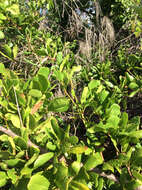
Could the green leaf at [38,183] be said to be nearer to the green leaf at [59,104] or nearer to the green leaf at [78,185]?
the green leaf at [78,185]

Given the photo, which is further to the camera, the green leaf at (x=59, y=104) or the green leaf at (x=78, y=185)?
the green leaf at (x=59, y=104)

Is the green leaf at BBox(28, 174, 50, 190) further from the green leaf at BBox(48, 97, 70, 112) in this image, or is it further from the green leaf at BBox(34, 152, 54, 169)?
the green leaf at BBox(48, 97, 70, 112)

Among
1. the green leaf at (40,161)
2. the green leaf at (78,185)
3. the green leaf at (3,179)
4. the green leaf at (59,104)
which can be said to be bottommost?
the green leaf at (78,185)

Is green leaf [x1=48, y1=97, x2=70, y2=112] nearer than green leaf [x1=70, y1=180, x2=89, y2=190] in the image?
No

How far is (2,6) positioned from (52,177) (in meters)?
0.96

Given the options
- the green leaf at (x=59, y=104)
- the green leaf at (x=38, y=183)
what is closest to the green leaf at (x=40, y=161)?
the green leaf at (x=38, y=183)

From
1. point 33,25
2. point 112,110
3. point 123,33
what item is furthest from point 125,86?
point 123,33

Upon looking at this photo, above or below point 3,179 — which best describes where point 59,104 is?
above

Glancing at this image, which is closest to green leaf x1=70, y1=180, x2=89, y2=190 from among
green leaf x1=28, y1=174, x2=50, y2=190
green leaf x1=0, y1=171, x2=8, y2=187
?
green leaf x1=28, y1=174, x2=50, y2=190

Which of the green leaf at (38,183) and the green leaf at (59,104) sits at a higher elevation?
the green leaf at (59,104)

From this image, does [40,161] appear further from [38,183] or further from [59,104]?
[59,104]

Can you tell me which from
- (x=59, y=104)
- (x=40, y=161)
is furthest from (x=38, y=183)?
(x=59, y=104)

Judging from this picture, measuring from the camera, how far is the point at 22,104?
502mm

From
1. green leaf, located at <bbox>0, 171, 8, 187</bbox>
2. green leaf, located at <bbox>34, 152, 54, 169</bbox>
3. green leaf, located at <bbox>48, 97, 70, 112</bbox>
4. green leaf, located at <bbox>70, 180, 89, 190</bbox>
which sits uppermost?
green leaf, located at <bbox>48, 97, 70, 112</bbox>
